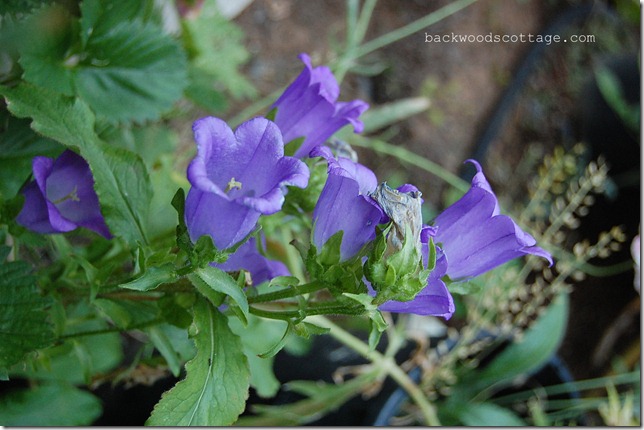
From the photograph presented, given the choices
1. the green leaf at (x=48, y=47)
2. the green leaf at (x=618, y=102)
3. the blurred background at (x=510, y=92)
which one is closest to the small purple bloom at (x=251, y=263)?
the green leaf at (x=48, y=47)

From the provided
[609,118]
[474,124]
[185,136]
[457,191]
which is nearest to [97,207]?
[185,136]

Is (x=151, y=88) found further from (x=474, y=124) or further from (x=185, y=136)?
(x=474, y=124)

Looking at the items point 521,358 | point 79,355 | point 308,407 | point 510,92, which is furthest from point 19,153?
point 510,92

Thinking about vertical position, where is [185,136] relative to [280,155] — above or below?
below

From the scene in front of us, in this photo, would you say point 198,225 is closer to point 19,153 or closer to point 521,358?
point 19,153

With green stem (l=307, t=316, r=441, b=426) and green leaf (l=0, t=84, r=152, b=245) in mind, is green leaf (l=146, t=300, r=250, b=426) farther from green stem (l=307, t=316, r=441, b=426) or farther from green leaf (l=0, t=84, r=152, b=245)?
green stem (l=307, t=316, r=441, b=426)

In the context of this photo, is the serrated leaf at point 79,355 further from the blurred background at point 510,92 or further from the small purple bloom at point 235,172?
the blurred background at point 510,92
